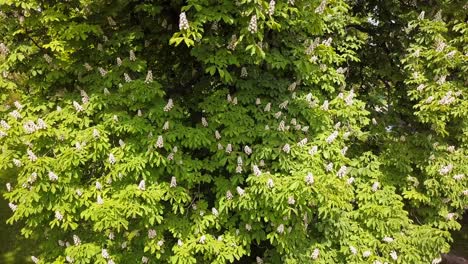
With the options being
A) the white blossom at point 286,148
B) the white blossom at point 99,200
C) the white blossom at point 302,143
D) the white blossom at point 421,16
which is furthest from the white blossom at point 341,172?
the white blossom at point 99,200

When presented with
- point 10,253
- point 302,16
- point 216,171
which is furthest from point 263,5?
point 10,253

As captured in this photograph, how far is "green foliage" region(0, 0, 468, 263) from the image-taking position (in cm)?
504

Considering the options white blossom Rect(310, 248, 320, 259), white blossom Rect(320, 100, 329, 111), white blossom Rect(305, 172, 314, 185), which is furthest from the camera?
white blossom Rect(310, 248, 320, 259)

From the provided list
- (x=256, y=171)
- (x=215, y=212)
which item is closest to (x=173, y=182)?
(x=215, y=212)

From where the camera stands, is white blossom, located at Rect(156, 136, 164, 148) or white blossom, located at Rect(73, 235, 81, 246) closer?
white blossom, located at Rect(156, 136, 164, 148)

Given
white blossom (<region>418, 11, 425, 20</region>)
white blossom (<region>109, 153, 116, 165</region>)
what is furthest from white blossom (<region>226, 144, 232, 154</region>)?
white blossom (<region>418, 11, 425, 20</region>)

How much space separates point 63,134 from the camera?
507cm

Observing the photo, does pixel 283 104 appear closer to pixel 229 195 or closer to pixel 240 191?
pixel 240 191

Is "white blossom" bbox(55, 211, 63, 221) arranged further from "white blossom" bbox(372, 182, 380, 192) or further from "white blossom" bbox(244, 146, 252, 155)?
"white blossom" bbox(372, 182, 380, 192)

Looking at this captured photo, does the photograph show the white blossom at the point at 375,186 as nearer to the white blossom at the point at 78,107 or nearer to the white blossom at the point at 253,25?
the white blossom at the point at 253,25

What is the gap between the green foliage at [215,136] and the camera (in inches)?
199

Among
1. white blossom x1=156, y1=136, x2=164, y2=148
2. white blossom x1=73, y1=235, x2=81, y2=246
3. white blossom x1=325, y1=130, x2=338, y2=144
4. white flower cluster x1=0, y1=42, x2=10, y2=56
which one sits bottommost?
white blossom x1=73, y1=235, x2=81, y2=246

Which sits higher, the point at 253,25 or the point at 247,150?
the point at 253,25

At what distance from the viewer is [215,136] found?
18.2ft
